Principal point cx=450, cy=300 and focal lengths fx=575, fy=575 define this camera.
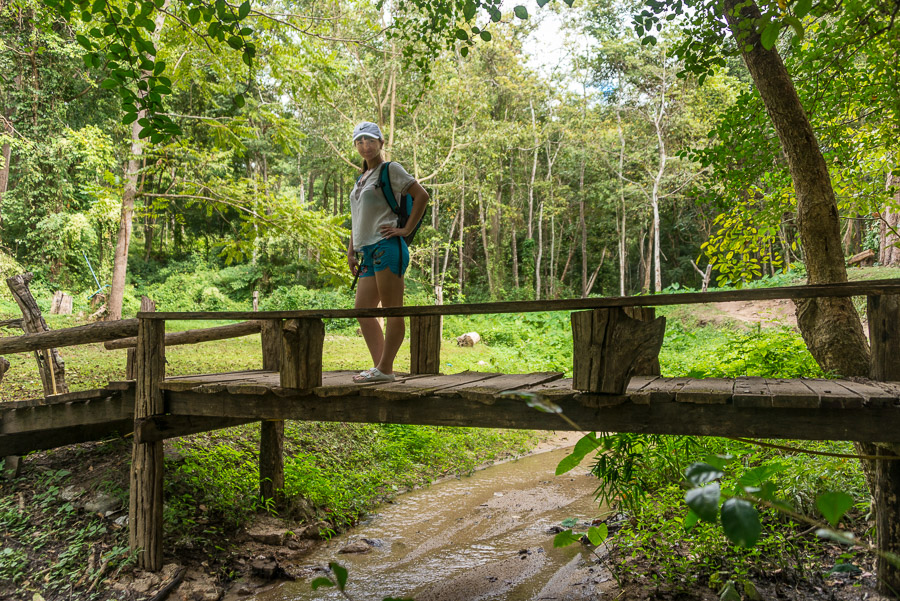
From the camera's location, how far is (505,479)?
7.77m

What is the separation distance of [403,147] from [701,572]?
18.4m

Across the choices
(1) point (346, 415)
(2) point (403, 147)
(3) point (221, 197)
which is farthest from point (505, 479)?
(2) point (403, 147)

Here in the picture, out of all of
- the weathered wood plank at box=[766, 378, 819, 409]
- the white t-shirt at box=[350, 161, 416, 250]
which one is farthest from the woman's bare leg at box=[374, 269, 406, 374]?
the weathered wood plank at box=[766, 378, 819, 409]

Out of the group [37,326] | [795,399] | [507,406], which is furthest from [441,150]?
[795,399]

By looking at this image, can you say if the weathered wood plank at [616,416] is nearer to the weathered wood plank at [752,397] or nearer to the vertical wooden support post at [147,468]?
the weathered wood plank at [752,397]

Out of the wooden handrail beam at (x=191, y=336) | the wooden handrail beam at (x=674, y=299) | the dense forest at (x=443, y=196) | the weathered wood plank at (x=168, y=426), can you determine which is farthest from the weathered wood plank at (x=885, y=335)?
the wooden handrail beam at (x=191, y=336)

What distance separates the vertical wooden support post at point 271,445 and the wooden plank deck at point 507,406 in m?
0.55

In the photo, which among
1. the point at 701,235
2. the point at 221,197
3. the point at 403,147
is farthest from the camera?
Result: the point at 701,235

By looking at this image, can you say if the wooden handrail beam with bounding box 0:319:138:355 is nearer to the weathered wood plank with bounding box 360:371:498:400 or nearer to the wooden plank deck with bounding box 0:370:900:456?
the wooden plank deck with bounding box 0:370:900:456

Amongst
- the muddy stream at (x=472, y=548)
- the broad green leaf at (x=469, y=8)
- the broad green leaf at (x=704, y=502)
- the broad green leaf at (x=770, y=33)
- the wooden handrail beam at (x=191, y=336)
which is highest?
the broad green leaf at (x=469, y=8)

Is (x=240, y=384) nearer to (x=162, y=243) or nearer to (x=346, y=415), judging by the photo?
(x=346, y=415)

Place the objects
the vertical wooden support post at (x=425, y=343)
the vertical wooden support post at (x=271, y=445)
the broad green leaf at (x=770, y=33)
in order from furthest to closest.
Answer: the vertical wooden support post at (x=271, y=445) < the vertical wooden support post at (x=425, y=343) < the broad green leaf at (x=770, y=33)

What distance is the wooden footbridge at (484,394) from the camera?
2.86 metres

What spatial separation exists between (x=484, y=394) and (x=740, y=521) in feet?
8.04
